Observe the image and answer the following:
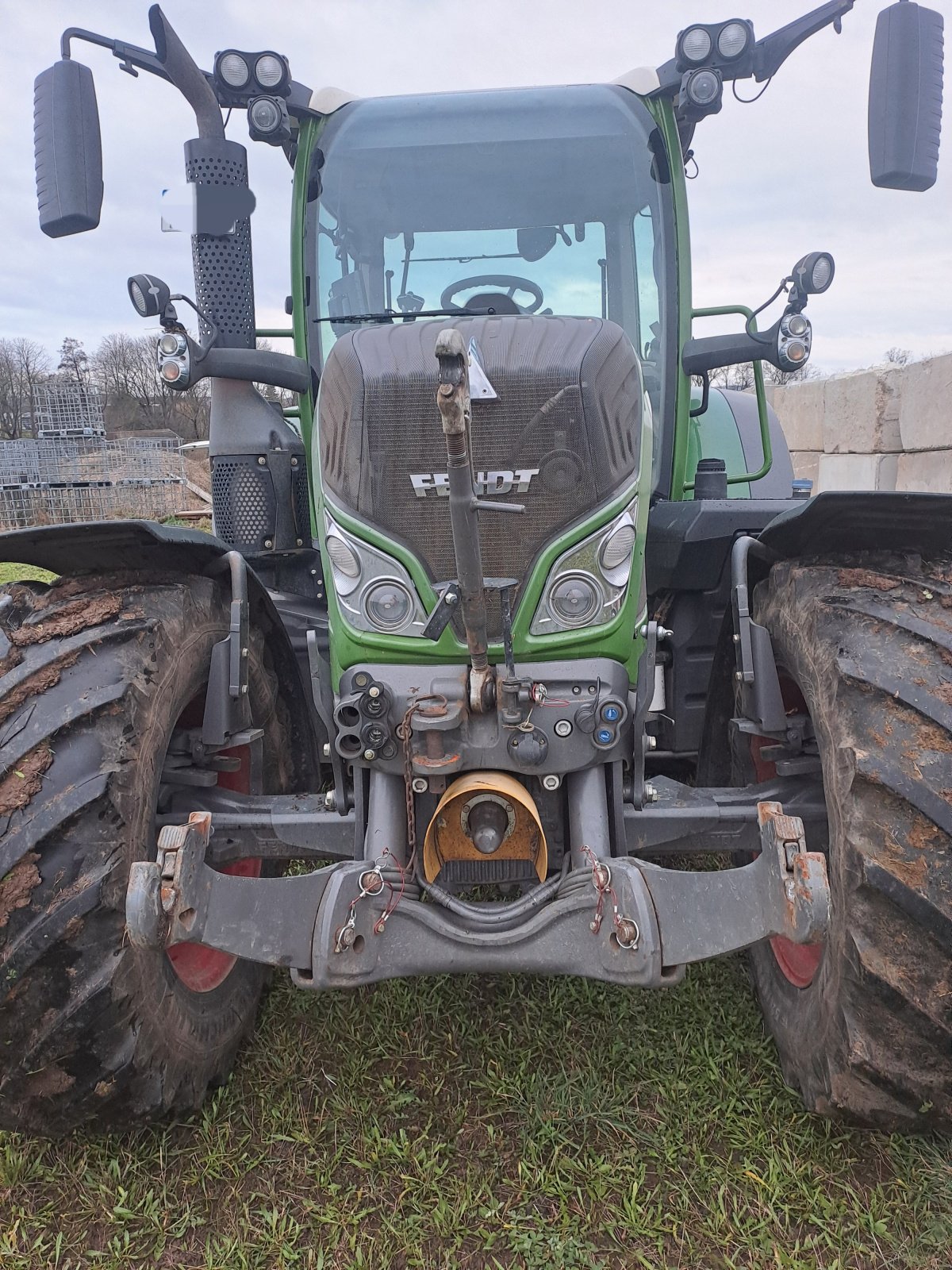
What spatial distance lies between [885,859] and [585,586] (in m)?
0.83

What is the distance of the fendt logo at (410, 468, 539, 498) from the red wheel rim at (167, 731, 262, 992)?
95 cm

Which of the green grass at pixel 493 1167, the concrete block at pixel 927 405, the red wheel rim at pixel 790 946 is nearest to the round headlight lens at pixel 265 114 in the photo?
the red wheel rim at pixel 790 946

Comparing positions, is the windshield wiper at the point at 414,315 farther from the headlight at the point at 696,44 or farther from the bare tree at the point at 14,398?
the bare tree at the point at 14,398

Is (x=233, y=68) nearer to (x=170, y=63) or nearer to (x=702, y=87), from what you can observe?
(x=170, y=63)

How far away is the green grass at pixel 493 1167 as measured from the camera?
1899 millimetres

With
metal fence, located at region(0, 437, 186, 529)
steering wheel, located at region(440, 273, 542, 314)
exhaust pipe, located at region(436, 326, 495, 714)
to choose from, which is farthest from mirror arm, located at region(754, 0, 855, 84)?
metal fence, located at region(0, 437, 186, 529)

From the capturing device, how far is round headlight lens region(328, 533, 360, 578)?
2.13 meters

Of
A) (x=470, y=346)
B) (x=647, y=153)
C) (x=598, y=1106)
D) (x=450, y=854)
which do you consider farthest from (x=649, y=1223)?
(x=647, y=153)

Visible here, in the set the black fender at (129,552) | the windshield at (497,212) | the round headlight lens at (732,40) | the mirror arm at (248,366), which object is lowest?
the black fender at (129,552)

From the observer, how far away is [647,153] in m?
3.20

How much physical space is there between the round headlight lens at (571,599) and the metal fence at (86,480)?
17.6m

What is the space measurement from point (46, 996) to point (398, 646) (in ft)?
3.27

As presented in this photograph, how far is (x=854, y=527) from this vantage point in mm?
2188

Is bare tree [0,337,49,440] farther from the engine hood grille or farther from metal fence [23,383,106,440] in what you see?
the engine hood grille
